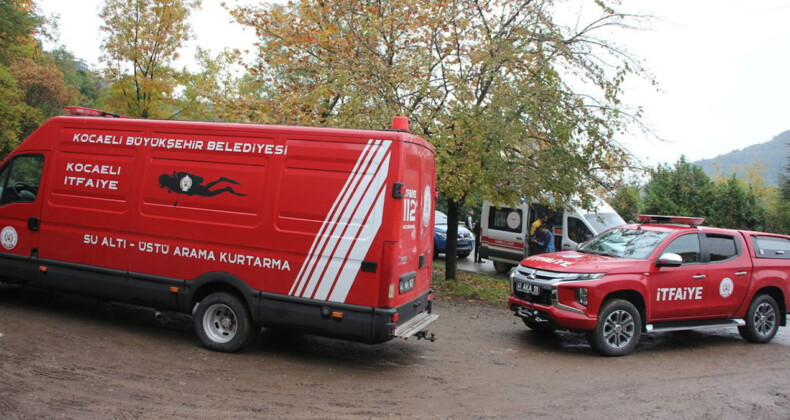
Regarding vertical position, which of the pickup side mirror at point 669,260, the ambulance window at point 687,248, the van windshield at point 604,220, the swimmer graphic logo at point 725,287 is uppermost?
the van windshield at point 604,220

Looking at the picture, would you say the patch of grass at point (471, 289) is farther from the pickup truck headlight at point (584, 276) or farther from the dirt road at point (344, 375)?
the pickup truck headlight at point (584, 276)

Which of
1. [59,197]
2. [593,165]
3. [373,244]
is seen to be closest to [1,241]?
[59,197]

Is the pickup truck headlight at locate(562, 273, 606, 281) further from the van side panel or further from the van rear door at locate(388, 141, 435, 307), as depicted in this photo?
the van side panel

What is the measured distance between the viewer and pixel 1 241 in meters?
7.73

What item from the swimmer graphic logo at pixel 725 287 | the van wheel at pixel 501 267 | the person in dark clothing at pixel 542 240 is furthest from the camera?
the van wheel at pixel 501 267

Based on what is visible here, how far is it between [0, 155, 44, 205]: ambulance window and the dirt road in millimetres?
1597

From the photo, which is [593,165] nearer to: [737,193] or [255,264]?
[255,264]

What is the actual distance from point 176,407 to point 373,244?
96.5 inches

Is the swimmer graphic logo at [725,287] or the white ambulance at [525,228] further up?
the white ambulance at [525,228]

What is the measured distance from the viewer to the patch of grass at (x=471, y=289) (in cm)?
1192

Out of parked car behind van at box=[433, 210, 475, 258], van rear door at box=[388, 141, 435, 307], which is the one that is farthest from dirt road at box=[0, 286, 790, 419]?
parked car behind van at box=[433, 210, 475, 258]

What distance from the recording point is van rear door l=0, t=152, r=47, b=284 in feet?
24.7

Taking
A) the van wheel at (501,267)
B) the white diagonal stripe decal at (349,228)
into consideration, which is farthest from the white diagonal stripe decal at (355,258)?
Answer: the van wheel at (501,267)

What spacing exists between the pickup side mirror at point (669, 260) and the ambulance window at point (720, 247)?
1.10 meters
